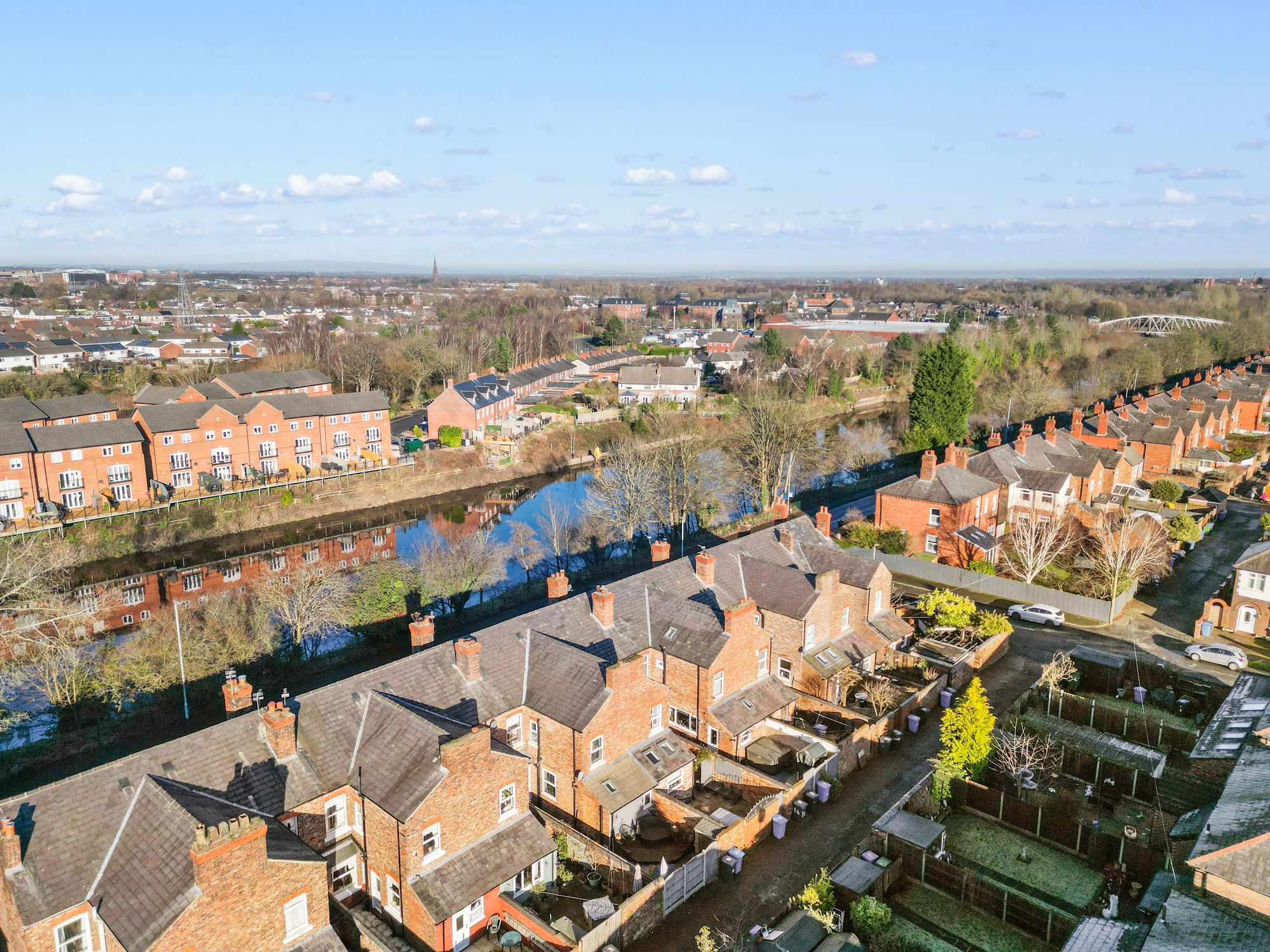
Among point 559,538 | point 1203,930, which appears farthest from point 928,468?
point 1203,930

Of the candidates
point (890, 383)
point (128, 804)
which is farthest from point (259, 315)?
point (128, 804)

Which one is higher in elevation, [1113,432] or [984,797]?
[1113,432]

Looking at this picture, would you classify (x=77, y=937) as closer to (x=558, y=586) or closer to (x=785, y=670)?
(x=558, y=586)

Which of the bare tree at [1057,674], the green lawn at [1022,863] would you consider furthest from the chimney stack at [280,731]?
the bare tree at [1057,674]

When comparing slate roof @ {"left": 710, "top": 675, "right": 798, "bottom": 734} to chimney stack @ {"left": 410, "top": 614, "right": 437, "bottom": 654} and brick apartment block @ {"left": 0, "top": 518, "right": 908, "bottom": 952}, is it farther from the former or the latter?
chimney stack @ {"left": 410, "top": 614, "right": 437, "bottom": 654}

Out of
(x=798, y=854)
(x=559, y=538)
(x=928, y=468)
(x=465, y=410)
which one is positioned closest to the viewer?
(x=798, y=854)

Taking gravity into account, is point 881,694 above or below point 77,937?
below

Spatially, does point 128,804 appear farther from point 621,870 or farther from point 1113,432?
point 1113,432
